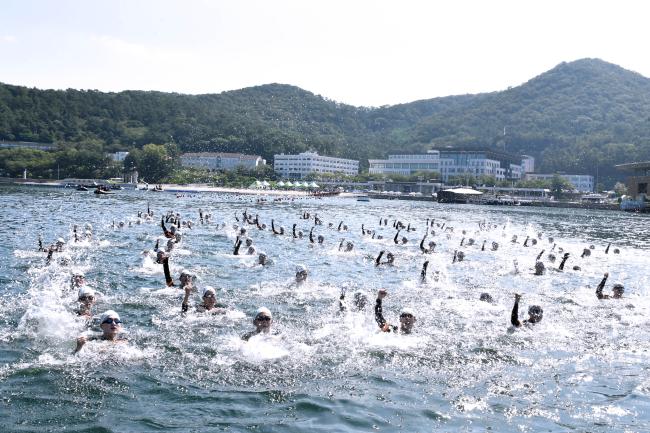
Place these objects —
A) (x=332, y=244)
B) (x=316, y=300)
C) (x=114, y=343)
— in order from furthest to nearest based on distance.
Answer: (x=332, y=244) → (x=316, y=300) → (x=114, y=343)

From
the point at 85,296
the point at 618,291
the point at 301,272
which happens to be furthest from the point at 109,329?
the point at 618,291

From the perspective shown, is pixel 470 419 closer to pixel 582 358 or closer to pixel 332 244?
pixel 582 358

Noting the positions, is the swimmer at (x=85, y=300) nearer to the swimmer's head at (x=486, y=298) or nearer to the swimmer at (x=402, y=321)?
the swimmer at (x=402, y=321)

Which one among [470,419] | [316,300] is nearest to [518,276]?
[316,300]

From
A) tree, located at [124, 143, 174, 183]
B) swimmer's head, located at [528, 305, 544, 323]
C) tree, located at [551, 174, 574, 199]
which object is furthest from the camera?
tree, located at [124, 143, 174, 183]

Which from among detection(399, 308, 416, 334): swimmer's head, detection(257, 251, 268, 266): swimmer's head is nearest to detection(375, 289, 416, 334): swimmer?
detection(399, 308, 416, 334): swimmer's head

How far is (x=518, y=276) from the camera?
26266mm

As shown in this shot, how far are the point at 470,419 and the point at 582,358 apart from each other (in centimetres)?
517

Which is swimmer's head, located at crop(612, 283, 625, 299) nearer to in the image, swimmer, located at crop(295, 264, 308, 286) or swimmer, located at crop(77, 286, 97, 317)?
swimmer, located at crop(295, 264, 308, 286)

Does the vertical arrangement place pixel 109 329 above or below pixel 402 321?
above

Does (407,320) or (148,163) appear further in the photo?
(148,163)

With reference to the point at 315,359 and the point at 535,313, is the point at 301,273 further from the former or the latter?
the point at 535,313

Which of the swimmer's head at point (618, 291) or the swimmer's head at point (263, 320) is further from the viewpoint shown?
the swimmer's head at point (618, 291)

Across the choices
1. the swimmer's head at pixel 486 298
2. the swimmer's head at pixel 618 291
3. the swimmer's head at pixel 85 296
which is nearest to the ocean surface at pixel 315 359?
the swimmer's head at pixel 486 298
